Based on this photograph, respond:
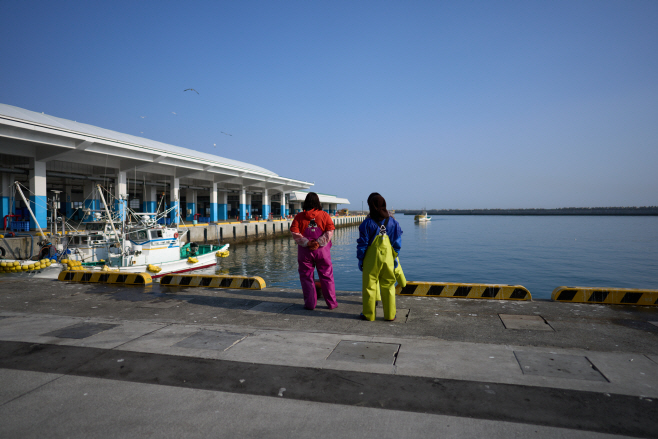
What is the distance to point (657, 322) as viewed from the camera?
5602 mm

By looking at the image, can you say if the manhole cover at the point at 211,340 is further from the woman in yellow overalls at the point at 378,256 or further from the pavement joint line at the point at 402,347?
the woman in yellow overalls at the point at 378,256

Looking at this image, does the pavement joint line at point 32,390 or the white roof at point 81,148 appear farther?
the white roof at point 81,148

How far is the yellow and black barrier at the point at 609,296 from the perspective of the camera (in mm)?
6609

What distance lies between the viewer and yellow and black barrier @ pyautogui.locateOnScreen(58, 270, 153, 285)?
31.1 feet

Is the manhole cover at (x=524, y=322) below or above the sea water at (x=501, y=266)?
above

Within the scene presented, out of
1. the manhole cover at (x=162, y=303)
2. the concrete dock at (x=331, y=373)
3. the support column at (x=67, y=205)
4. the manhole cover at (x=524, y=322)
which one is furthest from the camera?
the support column at (x=67, y=205)

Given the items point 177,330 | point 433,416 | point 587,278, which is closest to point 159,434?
point 433,416

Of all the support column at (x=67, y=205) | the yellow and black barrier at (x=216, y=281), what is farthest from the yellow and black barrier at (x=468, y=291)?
the support column at (x=67, y=205)

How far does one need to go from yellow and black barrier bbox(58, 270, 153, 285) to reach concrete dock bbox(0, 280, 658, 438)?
2.73 m

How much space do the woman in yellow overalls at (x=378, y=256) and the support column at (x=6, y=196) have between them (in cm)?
3562

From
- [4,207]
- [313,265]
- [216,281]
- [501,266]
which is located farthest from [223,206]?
[313,265]

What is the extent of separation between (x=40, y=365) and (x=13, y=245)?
20.9 m

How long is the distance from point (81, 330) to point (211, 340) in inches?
84.9

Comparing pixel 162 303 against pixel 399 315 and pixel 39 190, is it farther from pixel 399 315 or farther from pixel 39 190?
pixel 39 190
